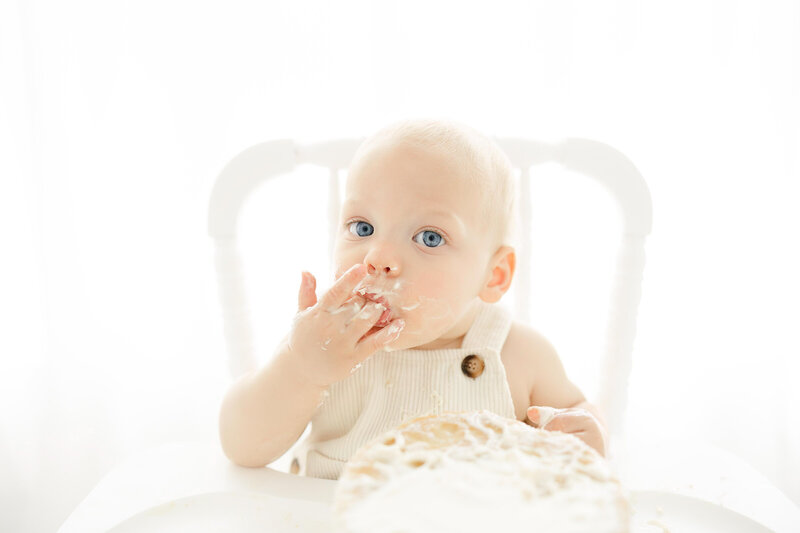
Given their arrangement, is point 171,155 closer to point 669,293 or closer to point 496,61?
point 496,61

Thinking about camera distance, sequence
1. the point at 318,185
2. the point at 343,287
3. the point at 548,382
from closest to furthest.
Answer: the point at 343,287 < the point at 548,382 < the point at 318,185

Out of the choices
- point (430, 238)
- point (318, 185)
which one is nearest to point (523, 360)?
point (430, 238)

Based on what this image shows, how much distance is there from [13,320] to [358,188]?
2.92ft

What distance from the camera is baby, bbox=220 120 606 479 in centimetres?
82

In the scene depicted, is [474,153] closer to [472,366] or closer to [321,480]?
[472,366]

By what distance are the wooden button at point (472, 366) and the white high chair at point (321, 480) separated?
17 centimetres

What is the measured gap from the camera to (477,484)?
0.55m

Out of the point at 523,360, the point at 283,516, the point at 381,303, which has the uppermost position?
the point at 381,303

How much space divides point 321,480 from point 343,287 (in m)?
0.27

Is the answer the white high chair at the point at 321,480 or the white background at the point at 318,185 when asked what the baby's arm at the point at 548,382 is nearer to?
the white high chair at the point at 321,480

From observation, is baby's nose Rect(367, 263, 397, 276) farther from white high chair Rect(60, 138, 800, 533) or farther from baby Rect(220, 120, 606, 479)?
white high chair Rect(60, 138, 800, 533)

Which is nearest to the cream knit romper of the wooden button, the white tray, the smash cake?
the wooden button

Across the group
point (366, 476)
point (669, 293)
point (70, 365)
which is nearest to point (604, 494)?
point (366, 476)

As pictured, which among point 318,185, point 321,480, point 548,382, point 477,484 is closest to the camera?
point 477,484
